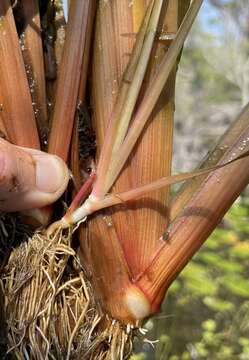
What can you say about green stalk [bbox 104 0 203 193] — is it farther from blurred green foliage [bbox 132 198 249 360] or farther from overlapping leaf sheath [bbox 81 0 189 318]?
blurred green foliage [bbox 132 198 249 360]

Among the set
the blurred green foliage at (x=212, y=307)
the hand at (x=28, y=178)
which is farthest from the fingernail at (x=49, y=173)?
the blurred green foliage at (x=212, y=307)

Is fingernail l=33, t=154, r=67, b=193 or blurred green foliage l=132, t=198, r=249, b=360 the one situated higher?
fingernail l=33, t=154, r=67, b=193

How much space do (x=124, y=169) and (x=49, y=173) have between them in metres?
0.09

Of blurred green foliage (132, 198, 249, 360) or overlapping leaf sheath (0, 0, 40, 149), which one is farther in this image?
blurred green foliage (132, 198, 249, 360)

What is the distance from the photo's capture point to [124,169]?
60 centimetres

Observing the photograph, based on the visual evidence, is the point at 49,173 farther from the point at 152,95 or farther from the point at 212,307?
the point at 212,307

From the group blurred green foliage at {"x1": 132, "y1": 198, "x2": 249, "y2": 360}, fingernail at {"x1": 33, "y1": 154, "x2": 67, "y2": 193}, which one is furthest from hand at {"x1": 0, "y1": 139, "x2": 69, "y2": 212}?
blurred green foliage at {"x1": 132, "y1": 198, "x2": 249, "y2": 360}

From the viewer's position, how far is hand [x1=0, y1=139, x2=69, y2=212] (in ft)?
1.68

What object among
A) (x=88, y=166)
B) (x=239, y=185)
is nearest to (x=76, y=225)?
(x=88, y=166)

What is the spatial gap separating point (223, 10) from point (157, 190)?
9.47ft

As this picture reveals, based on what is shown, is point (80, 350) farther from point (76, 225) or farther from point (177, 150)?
point (177, 150)

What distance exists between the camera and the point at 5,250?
61cm

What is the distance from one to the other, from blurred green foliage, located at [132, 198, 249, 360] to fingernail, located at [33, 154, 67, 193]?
3.15 ft

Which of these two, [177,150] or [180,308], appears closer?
[180,308]
